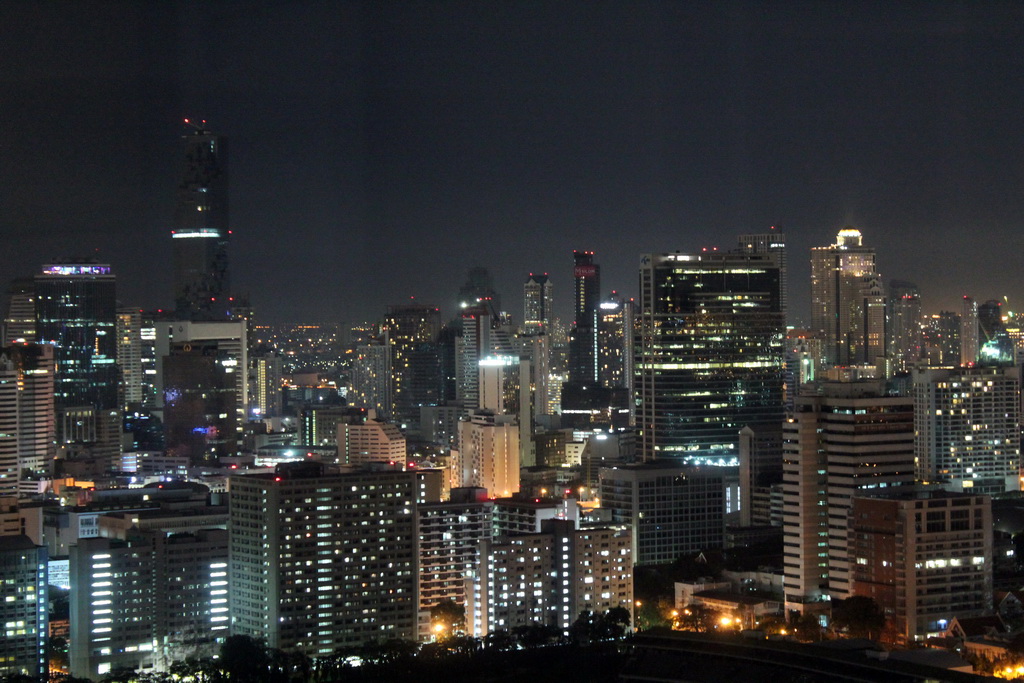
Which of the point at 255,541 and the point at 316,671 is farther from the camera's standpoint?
the point at 255,541

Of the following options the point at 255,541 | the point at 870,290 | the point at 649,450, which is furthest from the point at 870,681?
the point at 870,290

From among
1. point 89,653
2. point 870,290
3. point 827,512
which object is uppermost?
point 870,290

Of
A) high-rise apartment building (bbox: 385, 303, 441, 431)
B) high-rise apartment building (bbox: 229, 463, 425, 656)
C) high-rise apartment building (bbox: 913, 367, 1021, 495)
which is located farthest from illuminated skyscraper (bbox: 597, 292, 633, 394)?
high-rise apartment building (bbox: 229, 463, 425, 656)

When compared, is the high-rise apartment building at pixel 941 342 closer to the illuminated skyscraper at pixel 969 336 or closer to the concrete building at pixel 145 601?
the illuminated skyscraper at pixel 969 336

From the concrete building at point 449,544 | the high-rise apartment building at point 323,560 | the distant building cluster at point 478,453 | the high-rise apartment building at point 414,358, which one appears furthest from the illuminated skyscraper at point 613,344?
the high-rise apartment building at point 323,560

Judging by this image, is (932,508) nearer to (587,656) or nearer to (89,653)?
(587,656)

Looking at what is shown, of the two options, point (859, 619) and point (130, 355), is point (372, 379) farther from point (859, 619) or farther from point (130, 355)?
point (859, 619)

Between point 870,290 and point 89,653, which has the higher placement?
point 870,290
